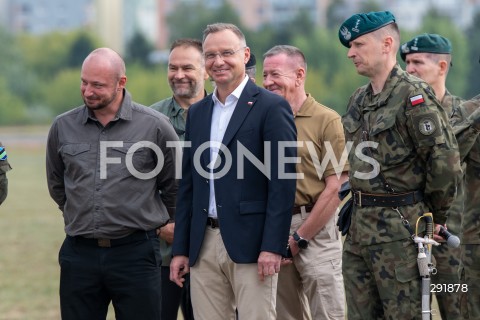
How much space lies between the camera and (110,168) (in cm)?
621

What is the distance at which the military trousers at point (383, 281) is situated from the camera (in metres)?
5.76

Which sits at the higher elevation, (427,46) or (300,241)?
(427,46)

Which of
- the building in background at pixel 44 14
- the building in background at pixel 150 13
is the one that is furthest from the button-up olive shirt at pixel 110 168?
the building in background at pixel 44 14

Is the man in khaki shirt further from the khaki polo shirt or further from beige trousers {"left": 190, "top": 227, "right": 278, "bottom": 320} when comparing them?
beige trousers {"left": 190, "top": 227, "right": 278, "bottom": 320}

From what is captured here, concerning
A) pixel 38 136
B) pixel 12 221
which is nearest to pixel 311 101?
pixel 12 221

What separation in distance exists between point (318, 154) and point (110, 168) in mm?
1419

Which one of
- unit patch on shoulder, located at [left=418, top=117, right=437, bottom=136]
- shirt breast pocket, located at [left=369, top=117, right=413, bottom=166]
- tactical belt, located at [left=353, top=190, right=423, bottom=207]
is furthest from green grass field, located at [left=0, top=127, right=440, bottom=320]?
unit patch on shoulder, located at [left=418, top=117, right=437, bottom=136]

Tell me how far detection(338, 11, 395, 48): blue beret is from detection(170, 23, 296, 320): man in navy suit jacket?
546 mm

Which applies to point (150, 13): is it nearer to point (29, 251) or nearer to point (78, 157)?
point (29, 251)

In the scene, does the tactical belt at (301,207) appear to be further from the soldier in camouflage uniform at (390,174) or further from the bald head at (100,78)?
the bald head at (100,78)

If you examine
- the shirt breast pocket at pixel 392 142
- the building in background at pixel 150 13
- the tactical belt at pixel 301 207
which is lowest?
the tactical belt at pixel 301 207

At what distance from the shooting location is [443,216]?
19.6 ft

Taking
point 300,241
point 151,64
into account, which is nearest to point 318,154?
point 300,241

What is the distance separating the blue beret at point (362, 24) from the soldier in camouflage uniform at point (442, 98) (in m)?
1.67
